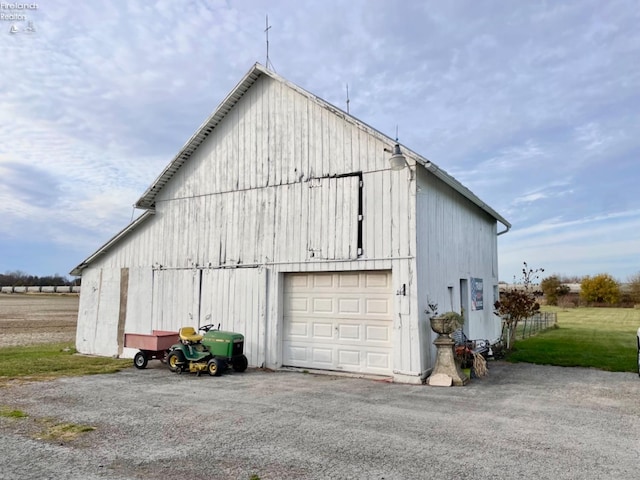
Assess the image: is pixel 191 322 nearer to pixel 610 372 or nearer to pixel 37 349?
pixel 37 349

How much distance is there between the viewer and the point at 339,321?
33.3 ft

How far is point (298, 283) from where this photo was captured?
10852mm

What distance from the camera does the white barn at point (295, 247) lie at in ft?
31.2

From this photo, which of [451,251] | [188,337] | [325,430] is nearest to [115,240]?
[188,337]

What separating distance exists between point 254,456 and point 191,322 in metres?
7.95

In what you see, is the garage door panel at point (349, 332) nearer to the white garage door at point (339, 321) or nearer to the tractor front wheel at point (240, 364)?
the white garage door at point (339, 321)

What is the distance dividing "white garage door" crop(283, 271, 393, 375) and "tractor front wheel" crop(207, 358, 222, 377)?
5.60 ft

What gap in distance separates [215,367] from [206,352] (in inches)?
22.4

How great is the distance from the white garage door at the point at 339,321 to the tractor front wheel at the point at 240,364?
101cm

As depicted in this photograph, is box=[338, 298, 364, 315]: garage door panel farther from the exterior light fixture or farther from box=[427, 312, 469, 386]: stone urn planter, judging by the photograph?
the exterior light fixture

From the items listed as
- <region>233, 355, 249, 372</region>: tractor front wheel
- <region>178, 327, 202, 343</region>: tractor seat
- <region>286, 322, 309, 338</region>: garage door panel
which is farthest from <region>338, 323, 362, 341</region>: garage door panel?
<region>178, 327, 202, 343</region>: tractor seat

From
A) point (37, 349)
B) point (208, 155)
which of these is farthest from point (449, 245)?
point (37, 349)

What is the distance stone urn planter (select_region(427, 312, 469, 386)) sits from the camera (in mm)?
8648

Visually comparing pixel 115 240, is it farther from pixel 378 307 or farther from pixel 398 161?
pixel 398 161
